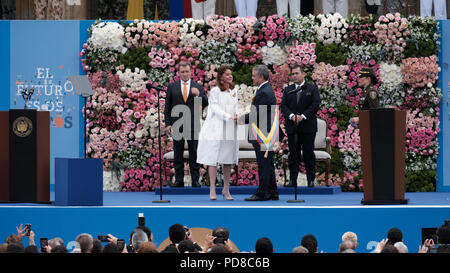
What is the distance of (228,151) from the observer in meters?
9.29

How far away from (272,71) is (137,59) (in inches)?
82.5

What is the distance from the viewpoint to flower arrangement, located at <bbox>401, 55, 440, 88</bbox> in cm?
1201

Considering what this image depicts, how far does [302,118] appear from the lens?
420 inches

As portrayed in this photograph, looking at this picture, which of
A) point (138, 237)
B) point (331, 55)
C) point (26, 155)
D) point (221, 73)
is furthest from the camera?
point (331, 55)

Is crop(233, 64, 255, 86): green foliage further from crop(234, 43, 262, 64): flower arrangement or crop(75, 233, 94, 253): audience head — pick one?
crop(75, 233, 94, 253): audience head

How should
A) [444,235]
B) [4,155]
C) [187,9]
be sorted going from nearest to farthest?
[444,235] → [4,155] → [187,9]

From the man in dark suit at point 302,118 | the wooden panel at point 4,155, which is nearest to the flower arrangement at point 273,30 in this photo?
the man in dark suit at point 302,118

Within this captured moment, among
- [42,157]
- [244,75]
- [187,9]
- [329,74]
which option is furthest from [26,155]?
[187,9]

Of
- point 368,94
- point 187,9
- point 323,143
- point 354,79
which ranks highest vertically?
point 187,9

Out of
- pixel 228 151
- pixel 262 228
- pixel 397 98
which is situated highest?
pixel 397 98

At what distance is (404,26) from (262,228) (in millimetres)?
5624

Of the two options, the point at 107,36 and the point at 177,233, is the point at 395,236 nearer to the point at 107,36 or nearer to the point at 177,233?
the point at 177,233
